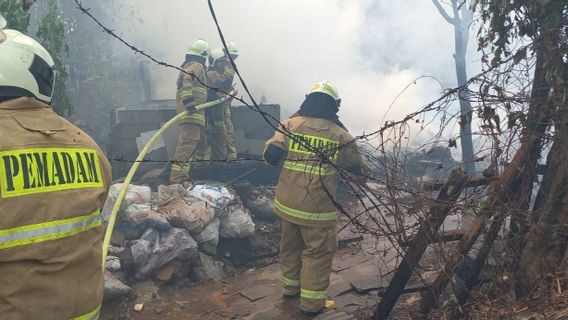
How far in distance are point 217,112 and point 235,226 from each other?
274 centimetres

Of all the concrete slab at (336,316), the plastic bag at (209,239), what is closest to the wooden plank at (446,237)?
the concrete slab at (336,316)

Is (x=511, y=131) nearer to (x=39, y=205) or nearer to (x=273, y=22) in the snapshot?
(x=39, y=205)

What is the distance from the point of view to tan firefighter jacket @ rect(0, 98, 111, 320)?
1617mm

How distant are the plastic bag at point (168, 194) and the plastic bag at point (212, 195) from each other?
11 centimetres

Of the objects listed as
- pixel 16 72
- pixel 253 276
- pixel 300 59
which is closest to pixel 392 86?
Result: pixel 300 59

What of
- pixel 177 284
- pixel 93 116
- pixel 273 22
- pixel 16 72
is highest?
pixel 273 22

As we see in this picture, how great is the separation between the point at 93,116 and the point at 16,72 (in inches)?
354

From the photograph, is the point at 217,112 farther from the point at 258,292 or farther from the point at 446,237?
the point at 446,237

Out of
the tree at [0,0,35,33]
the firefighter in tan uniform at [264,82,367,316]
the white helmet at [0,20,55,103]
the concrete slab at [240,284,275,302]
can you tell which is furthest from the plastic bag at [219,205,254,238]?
the white helmet at [0,20,55,103]

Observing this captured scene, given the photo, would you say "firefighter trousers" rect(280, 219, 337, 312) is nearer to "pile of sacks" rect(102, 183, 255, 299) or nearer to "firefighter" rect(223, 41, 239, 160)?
"pile of sacks" rect(102, 183, 255, 299)

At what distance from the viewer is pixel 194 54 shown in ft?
23.1

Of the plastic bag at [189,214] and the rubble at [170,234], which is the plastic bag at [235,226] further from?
the plastic bag at [189,214]

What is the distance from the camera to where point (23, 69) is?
1880mm

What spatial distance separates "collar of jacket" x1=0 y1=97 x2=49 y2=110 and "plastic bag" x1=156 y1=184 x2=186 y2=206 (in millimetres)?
3391
